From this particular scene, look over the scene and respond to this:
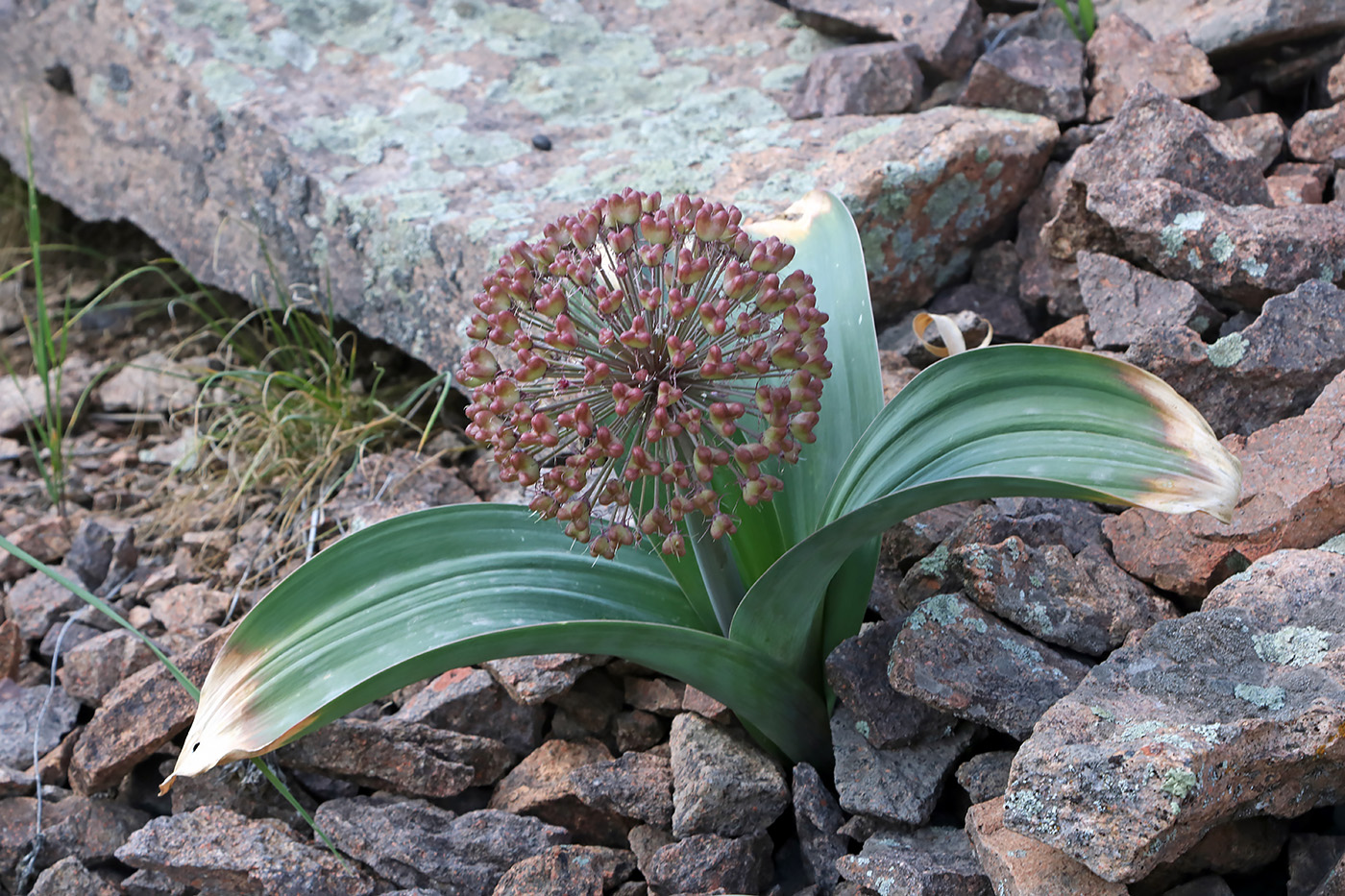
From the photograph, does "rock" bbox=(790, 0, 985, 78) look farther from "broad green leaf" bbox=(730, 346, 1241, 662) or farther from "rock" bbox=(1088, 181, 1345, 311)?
"broad green leaf" bbox=(730, 346, 1241, 662)

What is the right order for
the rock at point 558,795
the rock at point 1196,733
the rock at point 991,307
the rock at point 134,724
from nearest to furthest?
1. the rock at point 1196,733
2. the rock at point 558,795
3. the rock at point 134,724
4. the rock at point 991,307

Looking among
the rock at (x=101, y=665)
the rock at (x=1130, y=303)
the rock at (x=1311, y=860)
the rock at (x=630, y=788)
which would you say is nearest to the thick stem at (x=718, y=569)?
the rock at (x=630, y=788)

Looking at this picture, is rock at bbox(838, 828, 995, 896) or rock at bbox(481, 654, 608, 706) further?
rock at bbox(481, 654, 608, 706)

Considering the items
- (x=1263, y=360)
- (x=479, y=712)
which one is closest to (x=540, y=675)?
(x=479, y=712)

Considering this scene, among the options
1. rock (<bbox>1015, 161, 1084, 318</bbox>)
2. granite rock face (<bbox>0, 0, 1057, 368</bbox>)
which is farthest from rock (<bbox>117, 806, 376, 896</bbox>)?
rock (<bbox>1015, 161, 1084, 318</bbox>)

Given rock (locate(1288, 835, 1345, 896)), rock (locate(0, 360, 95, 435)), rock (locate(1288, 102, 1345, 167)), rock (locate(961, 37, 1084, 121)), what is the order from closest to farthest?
rock (locate(1288, 835, 1345, 896))
rock (locate(1288, 102, 1345, 167))
rock (locate(961, 37, 1084, 121))
rock (locate(0, 360, 95, 435))

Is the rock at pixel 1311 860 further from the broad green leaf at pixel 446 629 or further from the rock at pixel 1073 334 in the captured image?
the rock at pixel 1073 334

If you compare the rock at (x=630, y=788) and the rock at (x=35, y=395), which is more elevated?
the rock at (x=630, y=788)
